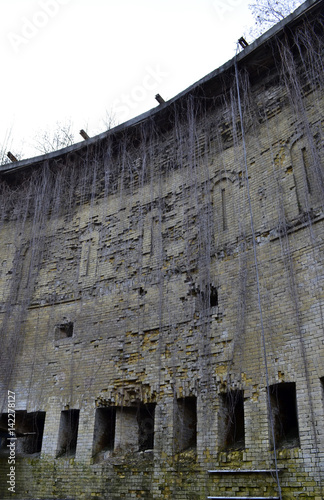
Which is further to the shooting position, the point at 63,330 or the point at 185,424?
the point at 63,330

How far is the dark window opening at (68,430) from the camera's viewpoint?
31.5 ft

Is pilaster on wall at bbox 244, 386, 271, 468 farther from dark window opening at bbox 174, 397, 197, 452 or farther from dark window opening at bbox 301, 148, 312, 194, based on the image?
dark window opening at bbox 301, 148, 312, 194

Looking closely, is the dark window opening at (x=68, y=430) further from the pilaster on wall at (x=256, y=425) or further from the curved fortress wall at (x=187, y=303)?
the pilaster on wall at (x=256, y=425)

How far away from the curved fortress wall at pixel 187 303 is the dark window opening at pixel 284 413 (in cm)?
3

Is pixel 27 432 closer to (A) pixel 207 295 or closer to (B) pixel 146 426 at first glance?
(B) pixel 146 426

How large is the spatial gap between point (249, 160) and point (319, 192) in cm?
205

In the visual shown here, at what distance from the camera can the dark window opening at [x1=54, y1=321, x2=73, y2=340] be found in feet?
35.7

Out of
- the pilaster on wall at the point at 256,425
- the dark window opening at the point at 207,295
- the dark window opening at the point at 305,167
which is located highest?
the dark window opening at the point at 305,167

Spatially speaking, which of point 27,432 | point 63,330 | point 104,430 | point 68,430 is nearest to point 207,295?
point 104,430

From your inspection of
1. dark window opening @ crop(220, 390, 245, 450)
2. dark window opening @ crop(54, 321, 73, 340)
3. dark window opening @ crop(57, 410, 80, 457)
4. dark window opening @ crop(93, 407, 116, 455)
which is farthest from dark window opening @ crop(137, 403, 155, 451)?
dark window opening @ crop(54, 321, 73, 340)

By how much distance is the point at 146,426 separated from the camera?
9.12 m

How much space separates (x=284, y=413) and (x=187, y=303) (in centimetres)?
279

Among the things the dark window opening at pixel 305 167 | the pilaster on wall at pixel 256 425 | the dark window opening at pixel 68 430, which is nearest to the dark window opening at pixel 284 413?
the pilaster on wall at pixel 256 425

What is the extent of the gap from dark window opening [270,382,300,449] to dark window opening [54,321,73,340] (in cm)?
536
